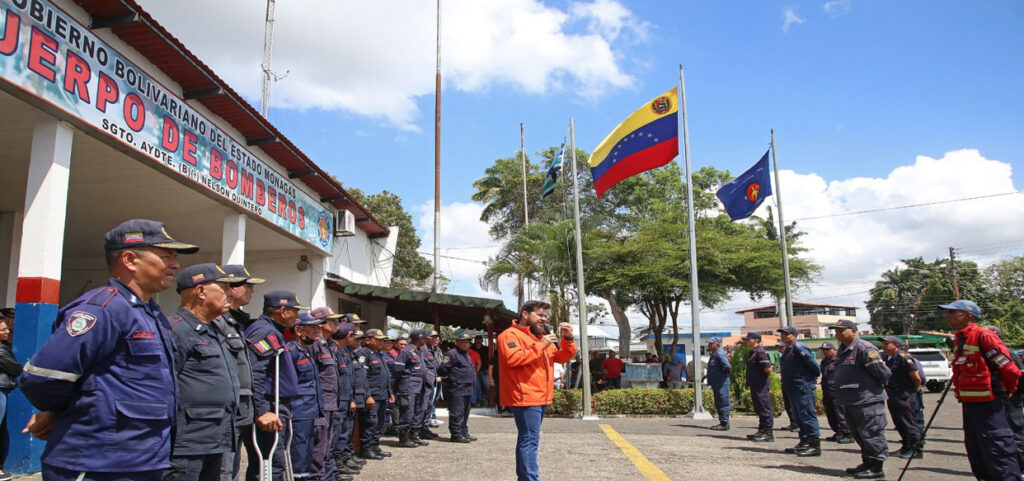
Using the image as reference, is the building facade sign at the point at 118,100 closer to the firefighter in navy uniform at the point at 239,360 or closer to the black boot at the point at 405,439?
the firefighter in navy uniform at the point at 239,360

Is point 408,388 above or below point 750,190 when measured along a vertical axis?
below

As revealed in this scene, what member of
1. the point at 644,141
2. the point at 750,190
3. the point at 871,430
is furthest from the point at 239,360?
the point at 750,190

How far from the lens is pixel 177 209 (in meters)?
12.4

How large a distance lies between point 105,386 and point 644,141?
14395mm

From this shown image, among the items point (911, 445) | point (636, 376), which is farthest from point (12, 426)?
point (636, 376)

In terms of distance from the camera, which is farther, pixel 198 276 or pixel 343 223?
pixel 343 223

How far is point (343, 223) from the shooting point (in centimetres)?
1636

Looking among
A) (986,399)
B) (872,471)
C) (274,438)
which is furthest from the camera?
(872,471)

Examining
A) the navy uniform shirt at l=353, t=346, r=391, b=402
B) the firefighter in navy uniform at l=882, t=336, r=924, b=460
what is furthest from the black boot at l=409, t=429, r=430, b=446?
the firefighter in navy uniform at l=882, t=336, r=924, b=460

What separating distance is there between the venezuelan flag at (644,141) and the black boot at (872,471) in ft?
31.0

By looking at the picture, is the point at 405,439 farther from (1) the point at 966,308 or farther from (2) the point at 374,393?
(1) the point at 966,308

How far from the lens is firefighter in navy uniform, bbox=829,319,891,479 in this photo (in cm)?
714

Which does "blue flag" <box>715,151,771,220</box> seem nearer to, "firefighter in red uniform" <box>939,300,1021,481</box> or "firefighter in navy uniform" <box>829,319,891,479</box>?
"firefighter in navy uniform" <box>829,319,891,479</box>

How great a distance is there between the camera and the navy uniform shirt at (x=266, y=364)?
4795mm
